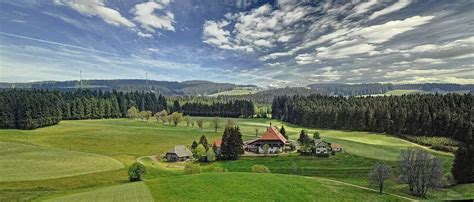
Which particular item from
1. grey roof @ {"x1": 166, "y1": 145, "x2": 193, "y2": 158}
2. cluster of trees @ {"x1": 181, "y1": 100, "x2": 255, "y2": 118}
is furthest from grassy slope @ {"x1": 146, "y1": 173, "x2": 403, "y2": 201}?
cluster of trees @ {"x1": 181, "y1": 100, "x2": 255, "y2": 118}

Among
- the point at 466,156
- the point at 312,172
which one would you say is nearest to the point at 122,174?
the point at 312,172

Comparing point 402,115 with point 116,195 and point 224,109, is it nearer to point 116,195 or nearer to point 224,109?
point 116,195

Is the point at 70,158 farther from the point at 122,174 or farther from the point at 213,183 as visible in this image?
the point at 213,183

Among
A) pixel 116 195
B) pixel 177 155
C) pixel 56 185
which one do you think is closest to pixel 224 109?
pixel 177 155

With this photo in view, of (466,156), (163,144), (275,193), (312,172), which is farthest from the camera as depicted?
(163,144)

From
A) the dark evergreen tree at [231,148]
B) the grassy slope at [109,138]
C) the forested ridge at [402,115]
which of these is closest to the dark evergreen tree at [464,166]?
the forested ridge at [402,115]

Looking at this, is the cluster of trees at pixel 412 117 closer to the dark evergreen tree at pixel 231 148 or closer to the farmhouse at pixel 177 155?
the dark evergreen tree at pixel 231 148
